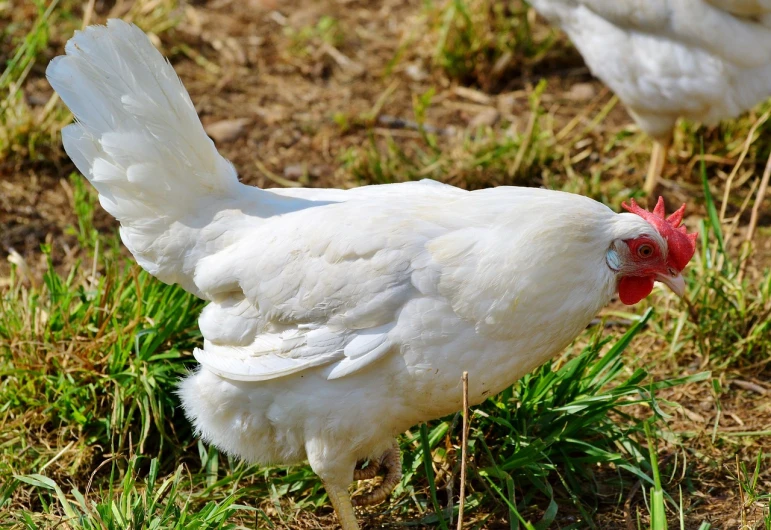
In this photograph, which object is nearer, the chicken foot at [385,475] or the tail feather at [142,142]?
the tail feather at [142,142]

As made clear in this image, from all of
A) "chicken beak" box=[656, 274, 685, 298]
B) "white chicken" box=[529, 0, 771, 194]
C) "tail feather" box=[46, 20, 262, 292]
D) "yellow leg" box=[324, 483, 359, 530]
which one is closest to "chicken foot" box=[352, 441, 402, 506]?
"yellow leg" box=[324, 483, 359, 530]

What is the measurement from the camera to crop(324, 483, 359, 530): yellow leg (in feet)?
10.6

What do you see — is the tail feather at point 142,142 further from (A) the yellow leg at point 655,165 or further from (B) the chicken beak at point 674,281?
(A) the yellow leg at point 655,165

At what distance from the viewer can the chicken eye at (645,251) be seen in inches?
112

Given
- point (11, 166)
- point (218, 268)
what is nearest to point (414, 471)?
point (218, 268)

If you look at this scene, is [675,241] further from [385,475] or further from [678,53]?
[678,53]

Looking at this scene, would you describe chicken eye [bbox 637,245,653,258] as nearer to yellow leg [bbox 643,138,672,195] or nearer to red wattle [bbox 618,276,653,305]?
red wattle [bbox 618,276,653,305]

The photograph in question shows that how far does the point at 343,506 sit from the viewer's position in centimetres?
323

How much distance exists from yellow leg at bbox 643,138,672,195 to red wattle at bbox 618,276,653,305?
8.06 feet

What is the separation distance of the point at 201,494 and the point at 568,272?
1.67m

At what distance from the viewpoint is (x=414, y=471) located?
3588 mm

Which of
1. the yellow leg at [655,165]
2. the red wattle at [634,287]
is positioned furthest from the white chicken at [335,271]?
the yellow leg at [655,165]

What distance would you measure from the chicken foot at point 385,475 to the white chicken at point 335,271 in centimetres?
1

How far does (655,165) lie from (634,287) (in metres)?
2.61
